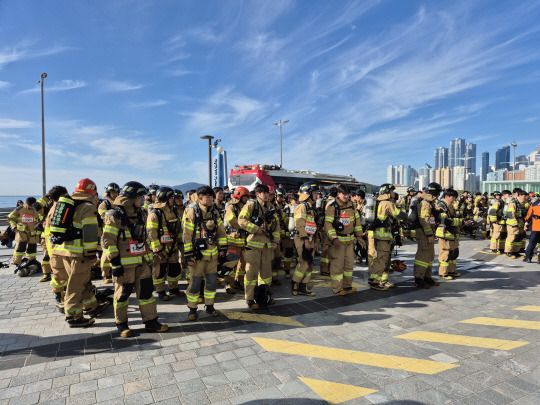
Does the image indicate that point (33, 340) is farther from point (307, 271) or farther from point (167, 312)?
point (307, 271)

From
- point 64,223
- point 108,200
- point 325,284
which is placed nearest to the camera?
point 64,223

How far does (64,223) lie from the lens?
436 cm

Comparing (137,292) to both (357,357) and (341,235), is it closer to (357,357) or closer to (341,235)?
(357,357)

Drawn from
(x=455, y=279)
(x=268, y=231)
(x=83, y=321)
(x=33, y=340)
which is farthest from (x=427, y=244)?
(x=33, y=340)

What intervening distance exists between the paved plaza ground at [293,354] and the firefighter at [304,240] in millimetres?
365

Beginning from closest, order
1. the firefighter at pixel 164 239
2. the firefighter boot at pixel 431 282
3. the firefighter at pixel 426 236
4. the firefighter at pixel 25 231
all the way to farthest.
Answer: the firefighter at pixel 164 239 → the firefighter at pixel 426 236 → the firefighter boot at pixel 431 282 → the firefighter at pixel 25 231

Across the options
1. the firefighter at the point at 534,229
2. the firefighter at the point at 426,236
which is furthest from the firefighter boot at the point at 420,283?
the firefighter at the point at 534,229

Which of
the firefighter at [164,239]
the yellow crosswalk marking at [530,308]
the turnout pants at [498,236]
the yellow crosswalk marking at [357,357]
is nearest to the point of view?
the yellow crosswalk marking at [357,357]

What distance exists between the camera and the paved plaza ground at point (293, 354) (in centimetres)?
292

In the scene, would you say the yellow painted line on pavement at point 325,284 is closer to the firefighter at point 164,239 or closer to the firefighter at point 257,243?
the firefighter at point 257,243

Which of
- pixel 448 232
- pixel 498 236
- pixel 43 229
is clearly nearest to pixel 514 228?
pixel 498 236

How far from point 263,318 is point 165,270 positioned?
2.40 meters

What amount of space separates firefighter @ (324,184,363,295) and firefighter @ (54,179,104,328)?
146 inches

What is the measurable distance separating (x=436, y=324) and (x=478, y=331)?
53 cm
